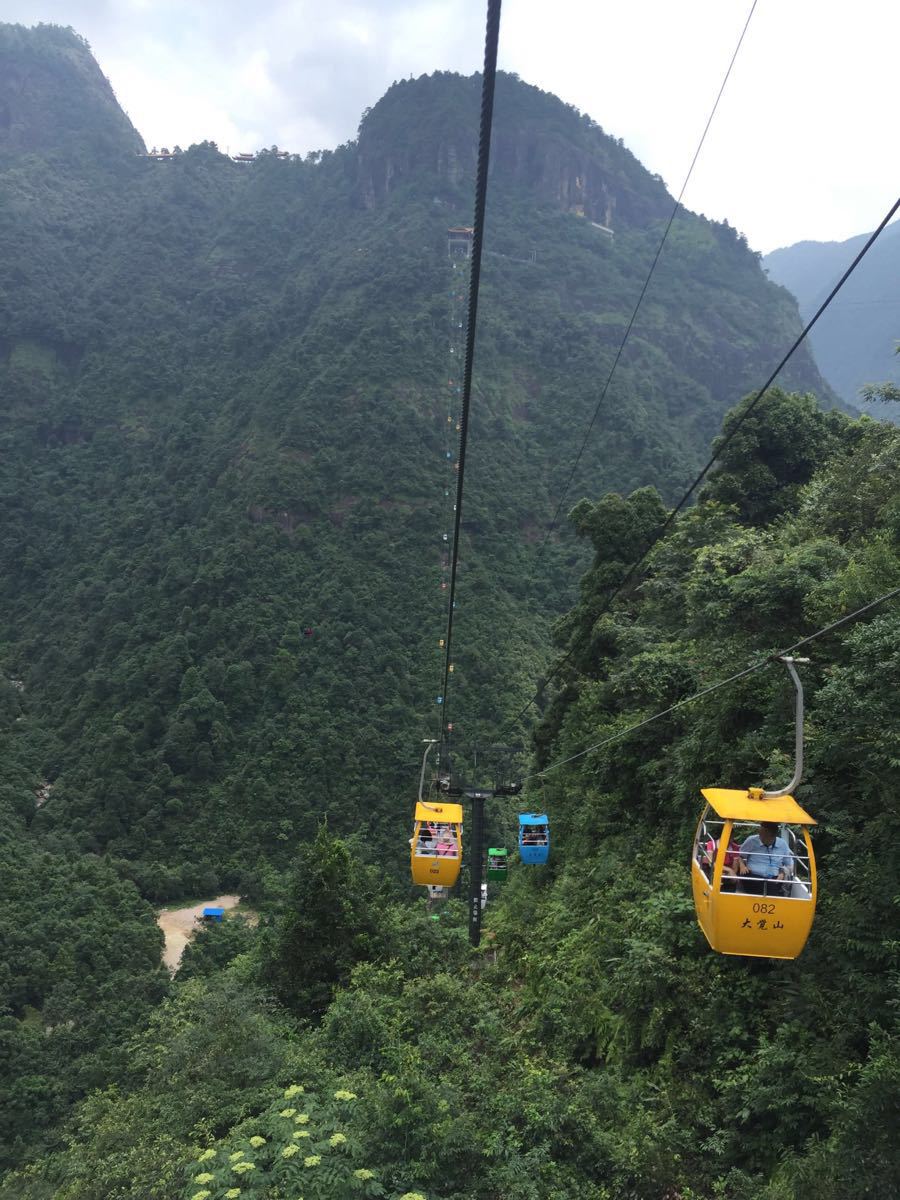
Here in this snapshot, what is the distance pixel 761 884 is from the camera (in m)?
5.94

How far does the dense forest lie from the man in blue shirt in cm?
93

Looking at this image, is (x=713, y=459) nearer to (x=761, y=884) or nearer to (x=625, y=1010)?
(x=761, y=884)

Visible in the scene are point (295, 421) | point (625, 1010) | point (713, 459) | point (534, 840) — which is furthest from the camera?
point (295, 421)

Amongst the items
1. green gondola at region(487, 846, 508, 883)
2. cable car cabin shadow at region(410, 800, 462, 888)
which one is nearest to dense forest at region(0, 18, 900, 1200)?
cable car cabin shadow at region(410, 800, 462, 888)

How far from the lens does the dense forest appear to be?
21.0 ft

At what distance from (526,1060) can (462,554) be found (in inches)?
1849

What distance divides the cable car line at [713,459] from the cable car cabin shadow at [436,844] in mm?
4650

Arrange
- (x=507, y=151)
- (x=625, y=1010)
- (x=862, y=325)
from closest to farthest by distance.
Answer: (x=625, y=1010)
(x=507, y=151)
(x=862, y=325)

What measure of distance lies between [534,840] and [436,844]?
10.5 ft

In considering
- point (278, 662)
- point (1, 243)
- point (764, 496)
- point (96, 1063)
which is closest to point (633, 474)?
point (278, 662)

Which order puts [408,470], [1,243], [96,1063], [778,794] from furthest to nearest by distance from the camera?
[1,243] → [408,470] → [96,1063] → [778,794]

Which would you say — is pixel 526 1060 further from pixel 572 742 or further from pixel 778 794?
pixel 572 742

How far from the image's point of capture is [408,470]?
5891 cm

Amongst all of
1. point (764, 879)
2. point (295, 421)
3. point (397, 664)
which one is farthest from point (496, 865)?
point (295, 421)
